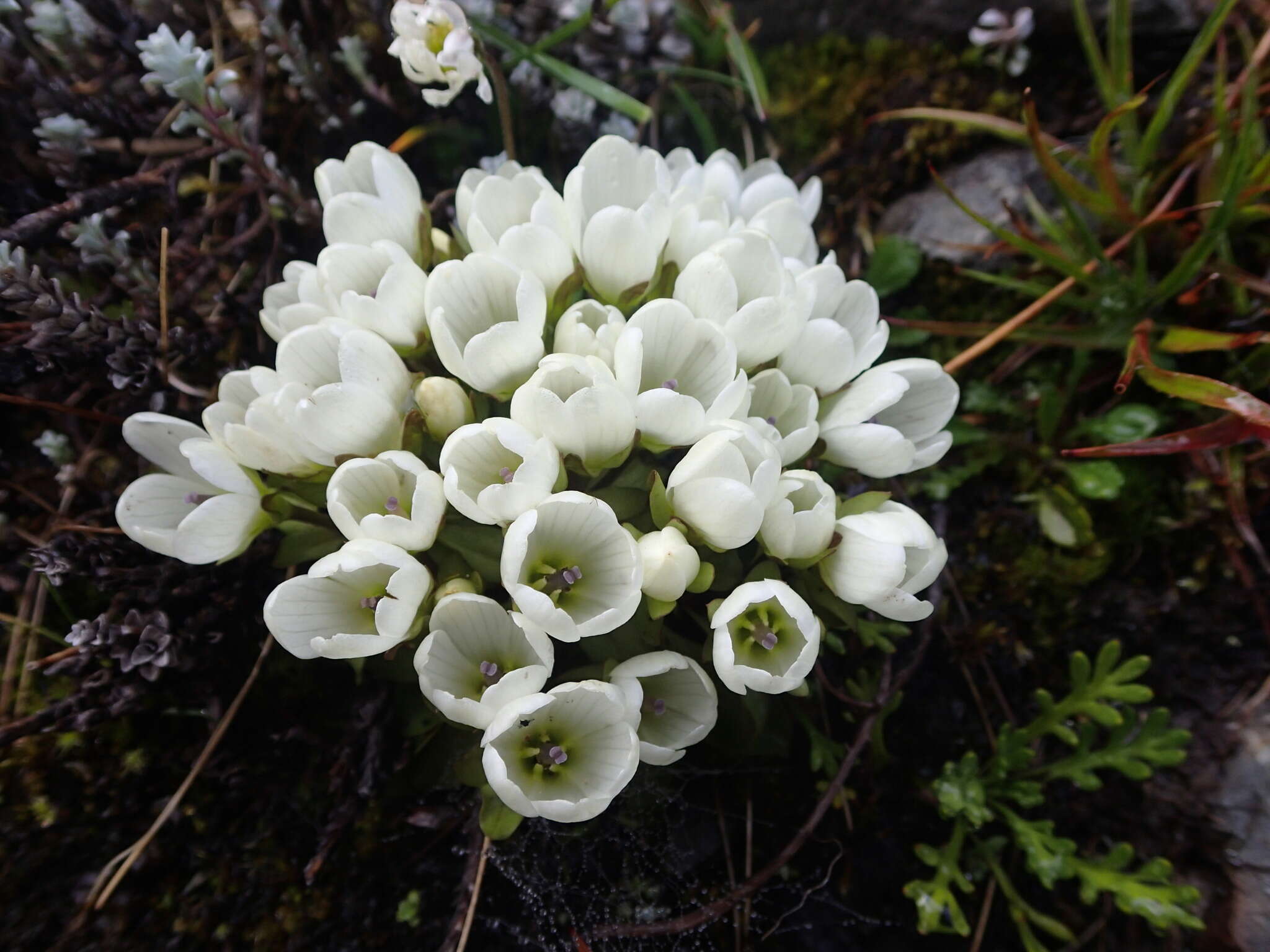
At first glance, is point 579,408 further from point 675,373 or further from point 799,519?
point 799,519

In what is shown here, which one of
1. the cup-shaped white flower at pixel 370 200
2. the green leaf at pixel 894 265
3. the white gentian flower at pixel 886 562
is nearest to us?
the white gentian flower at pixel 886 562

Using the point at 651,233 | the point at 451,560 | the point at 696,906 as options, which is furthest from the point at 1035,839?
the point at 651,233

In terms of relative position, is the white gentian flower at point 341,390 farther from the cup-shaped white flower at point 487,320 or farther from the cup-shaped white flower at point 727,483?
the cup-shaped white flower at point 727,483

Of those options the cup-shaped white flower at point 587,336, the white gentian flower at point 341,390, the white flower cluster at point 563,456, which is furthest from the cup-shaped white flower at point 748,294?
the white gentian flower at point 341,390

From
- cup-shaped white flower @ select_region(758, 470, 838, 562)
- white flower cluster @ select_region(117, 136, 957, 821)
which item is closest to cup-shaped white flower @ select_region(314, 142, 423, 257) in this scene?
white flower cluster @ select_region(117, 136, 957, 821)

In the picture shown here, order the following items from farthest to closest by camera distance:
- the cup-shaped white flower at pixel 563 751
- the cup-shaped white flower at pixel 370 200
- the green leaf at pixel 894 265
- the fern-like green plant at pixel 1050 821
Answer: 1. the green leaf at pixel 894 265
2. the fern-like green plant at pixel 1050 821
3. the cup-shaped white flower at pixel 370 200
4. the cup-shaped white flower at pixel 563 751

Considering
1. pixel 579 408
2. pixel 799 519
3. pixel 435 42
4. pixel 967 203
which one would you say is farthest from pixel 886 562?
pixel 967 203
